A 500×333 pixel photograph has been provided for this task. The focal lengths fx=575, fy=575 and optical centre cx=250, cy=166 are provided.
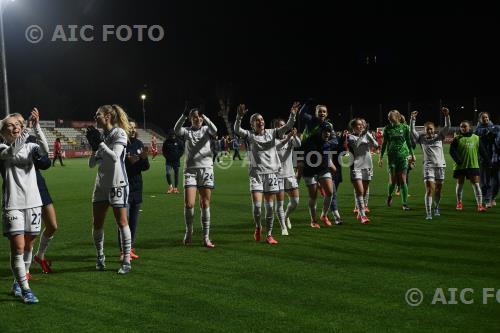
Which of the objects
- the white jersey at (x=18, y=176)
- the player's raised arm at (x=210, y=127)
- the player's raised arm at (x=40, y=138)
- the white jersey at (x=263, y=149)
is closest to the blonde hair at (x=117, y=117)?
the player's raised arm at (x=40, y=138)

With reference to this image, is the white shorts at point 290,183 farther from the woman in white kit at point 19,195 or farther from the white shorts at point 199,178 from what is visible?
the woman in white kit at point 19,195

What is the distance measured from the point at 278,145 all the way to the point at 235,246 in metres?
2.18

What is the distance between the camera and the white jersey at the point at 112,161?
276 inches

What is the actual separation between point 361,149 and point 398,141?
971 millimetres

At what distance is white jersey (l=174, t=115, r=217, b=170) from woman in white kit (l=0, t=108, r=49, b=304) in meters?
3.20

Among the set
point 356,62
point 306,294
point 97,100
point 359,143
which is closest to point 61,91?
point 97,100

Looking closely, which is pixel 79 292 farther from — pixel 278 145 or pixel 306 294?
pixel 278 145

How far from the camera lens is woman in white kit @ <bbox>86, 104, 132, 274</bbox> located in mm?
6961

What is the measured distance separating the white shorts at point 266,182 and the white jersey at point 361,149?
9.76 feet

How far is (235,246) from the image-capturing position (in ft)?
30.0

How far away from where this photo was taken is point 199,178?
9023mm

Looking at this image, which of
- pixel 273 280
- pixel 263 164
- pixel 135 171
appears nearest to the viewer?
pixel 273 280

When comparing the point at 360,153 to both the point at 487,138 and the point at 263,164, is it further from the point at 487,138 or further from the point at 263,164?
the point at 487,138

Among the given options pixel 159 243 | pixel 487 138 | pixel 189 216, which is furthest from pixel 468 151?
pixel 159 243
